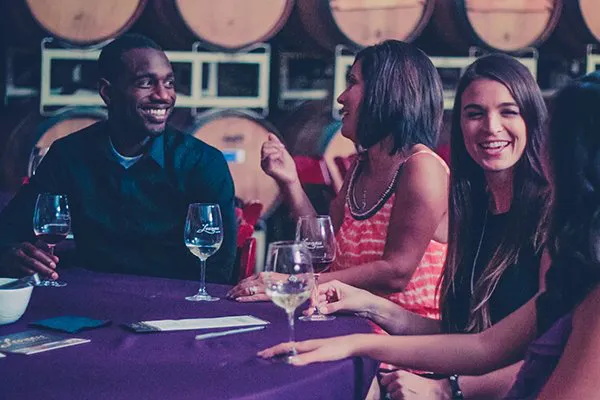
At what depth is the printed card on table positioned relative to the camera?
156 centimetres

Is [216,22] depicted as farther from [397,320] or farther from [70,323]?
[70,323]

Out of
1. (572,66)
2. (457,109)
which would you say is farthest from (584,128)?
(572,66)

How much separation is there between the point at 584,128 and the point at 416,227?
1.07 m

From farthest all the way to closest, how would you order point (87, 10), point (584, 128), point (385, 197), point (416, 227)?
point (87, 10) < point (385, 197) < point (416, 227) < point (584, 128)

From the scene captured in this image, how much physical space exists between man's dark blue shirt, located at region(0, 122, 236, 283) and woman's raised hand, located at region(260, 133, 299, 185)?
20 cm

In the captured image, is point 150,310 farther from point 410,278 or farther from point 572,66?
point 572,66

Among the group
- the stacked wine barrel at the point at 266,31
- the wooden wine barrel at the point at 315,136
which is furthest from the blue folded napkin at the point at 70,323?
the wooden wine barrel at the point at 315,136

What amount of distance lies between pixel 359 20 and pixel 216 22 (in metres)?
0.78

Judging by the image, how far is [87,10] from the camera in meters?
4.71

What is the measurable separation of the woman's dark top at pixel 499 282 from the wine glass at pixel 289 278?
0.60m

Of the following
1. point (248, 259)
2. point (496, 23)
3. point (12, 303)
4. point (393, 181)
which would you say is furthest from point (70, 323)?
point (496, 23)

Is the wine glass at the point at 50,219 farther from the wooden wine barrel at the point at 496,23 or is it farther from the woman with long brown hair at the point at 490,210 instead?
the wooden wine barrel at the point at 496,23

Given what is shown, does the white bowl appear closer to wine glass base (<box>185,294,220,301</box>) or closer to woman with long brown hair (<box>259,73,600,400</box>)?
wine glass base (<box>185,294,220,301</box>)

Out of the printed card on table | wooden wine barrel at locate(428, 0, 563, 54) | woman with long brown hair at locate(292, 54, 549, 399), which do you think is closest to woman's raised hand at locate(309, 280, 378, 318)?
woman with long brown hair at locate(292, 54, 549, 399)
